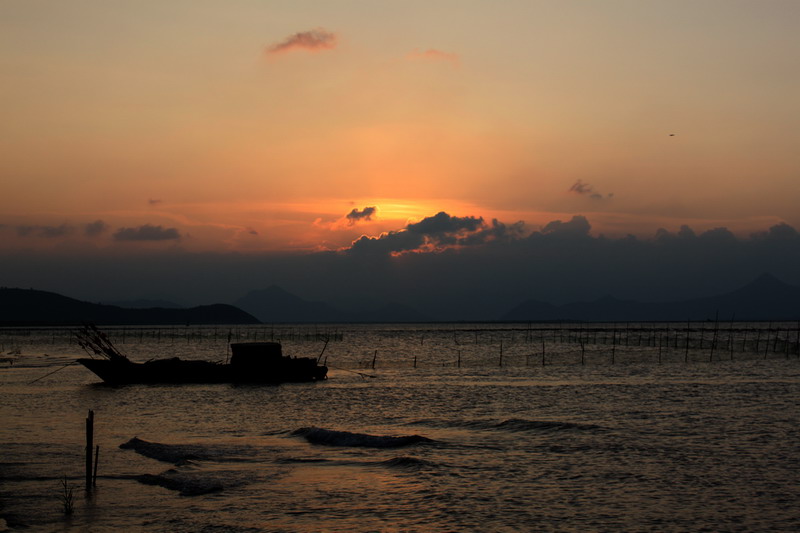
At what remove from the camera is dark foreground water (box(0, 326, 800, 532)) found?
17.0 metres

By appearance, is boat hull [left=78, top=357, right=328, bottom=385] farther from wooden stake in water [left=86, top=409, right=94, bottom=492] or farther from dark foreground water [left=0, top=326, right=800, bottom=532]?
wooden stake in water [left=86, top=409, right=94, bottom=492]

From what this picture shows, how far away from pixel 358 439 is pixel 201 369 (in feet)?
86.1

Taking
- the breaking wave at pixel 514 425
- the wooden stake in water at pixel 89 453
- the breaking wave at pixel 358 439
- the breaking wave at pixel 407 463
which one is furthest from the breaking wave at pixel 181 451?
the breaking wave at pixel 514 425

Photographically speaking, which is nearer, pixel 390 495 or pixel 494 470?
pixel 390 495

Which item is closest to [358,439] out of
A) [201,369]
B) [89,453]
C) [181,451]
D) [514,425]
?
[181,451]

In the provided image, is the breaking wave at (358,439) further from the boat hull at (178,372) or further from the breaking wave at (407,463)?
the boat hull at (178,372)

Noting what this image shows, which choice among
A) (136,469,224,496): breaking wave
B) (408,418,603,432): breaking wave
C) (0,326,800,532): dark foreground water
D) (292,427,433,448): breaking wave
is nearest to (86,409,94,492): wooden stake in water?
(0,326,800,532): dark foreground water

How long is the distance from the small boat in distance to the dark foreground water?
11.1 feet

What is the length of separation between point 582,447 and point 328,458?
8.85m

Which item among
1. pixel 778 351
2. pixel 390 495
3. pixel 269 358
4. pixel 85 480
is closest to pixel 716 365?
pixel 778 351

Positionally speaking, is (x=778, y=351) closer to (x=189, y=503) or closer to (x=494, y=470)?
(x=494, y=470)

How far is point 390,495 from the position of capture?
62.5ft

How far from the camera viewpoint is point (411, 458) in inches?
915

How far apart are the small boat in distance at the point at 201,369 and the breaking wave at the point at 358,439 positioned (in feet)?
75.6
